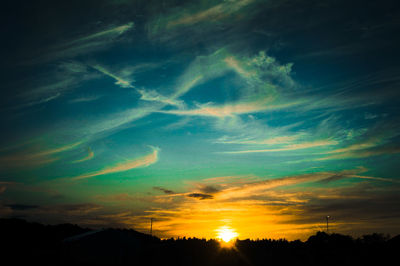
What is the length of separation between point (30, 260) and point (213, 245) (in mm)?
23041

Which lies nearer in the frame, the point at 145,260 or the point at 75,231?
the point at 145,260

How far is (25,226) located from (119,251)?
63729 millimetres

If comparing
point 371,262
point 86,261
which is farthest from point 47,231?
point 371,262

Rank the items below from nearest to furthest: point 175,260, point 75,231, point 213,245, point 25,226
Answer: point 175,260
point 213,245
point 25,226
point 75,231

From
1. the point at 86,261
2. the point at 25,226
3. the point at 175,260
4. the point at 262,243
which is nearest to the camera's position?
the point at 86,261

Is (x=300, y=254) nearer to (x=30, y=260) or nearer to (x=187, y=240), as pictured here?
(x=187, y=240)

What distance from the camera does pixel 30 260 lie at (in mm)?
33781

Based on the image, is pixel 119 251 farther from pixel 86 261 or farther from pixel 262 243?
pixel 262 243

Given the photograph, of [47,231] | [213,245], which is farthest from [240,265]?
[47,231]

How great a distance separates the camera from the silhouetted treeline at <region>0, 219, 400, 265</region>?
28031 millimetres

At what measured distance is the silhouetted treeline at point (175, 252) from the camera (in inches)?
1104

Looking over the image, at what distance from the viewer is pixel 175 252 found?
39531 mm

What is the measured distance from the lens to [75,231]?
286ft

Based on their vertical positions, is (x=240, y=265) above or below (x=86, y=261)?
below
